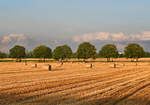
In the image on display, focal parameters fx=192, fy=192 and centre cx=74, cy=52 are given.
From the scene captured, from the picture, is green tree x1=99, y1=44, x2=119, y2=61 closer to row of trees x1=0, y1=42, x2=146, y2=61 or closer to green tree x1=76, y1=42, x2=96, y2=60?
row of trees x1=0, y1=42, x2=146, y2=61

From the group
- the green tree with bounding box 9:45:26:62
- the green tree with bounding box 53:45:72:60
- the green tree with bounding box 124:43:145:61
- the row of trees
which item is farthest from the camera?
the green tree with bounding box 9:45:26:62

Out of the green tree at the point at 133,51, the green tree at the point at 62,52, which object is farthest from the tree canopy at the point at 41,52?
the green tree at the point at 133,51

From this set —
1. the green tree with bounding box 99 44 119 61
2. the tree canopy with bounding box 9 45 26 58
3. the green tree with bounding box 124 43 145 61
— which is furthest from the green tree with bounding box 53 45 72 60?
the green tree with bounding box 124 43 145 61

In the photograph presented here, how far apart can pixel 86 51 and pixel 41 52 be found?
2408cm

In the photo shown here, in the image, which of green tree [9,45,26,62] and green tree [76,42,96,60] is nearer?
green tree [76,42,96,60]

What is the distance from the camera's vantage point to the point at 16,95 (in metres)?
10.6

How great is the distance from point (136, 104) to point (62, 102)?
11.4 feet

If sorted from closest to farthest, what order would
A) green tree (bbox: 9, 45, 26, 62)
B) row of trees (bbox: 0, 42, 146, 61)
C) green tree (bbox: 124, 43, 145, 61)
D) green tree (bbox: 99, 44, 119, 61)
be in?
green tree (bbox: 124, 43, 145, 61), row of trees (bbox: 0, 42, 146, 61), green tree (bbox: 99, 44, 119, 61), green tree (bbox: 9, 45, 26, 62)

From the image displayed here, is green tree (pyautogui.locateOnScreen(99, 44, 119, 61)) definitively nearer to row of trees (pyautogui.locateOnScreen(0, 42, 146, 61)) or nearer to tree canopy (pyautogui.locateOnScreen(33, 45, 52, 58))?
row of trees (pyautogui.locateOnScreen(0, 42, 146, 61))

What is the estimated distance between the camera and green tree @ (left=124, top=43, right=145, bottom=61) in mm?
87688

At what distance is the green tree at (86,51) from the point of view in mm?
87750

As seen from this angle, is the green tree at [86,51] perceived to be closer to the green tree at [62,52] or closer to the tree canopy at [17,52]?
the green tree at [62,52]

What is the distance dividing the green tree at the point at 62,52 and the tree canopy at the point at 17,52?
17221 millimetres

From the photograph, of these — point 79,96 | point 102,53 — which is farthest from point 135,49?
point 79,96
